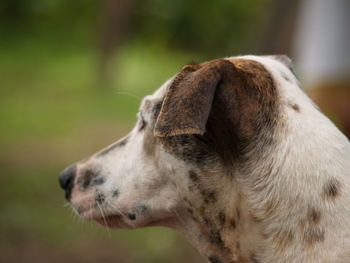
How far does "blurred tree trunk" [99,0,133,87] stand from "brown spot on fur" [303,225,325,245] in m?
15.0

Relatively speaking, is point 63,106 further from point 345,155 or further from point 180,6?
point 345,155

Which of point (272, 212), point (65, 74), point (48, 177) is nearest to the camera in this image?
point (272, 212)

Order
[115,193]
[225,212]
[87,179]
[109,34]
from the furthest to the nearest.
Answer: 1. [109,34]
2. [87,179]
3. [115,193]
4. [225,212]

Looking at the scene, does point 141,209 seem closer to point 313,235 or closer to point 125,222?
point 125,222

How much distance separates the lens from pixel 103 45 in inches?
704

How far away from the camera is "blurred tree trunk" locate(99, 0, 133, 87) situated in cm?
1758

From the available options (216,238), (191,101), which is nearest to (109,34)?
(216,238)

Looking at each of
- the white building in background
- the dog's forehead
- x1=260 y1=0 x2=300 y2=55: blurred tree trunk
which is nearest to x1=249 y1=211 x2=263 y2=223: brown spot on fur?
the dog's forehead

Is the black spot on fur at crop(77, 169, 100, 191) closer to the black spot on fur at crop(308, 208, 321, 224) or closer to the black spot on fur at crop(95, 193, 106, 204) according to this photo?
the black spot on fur at crop(95, 193, 106, 204)

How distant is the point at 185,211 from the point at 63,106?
11969 millimetres

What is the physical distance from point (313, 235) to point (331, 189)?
0.66ft

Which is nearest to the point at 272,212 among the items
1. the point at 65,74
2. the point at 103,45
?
the point at 103,45

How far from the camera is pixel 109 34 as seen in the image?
17.7 meters

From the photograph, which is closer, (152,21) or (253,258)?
(253,258)
